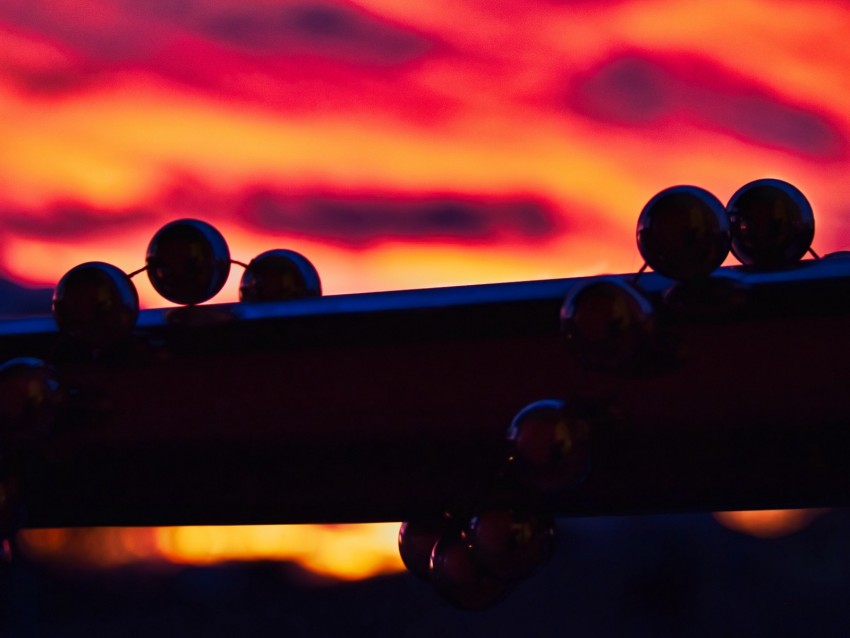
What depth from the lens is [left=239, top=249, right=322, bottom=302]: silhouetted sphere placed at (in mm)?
1938

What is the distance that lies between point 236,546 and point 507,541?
1.84 meters

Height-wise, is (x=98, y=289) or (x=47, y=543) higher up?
(x=98, y=289)

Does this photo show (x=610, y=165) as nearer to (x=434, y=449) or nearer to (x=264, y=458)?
(x=434, y=449)

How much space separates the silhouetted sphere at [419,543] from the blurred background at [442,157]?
784mm

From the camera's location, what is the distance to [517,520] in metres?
1.42

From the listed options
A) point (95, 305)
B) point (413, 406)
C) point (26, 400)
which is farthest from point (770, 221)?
point (26, 400)

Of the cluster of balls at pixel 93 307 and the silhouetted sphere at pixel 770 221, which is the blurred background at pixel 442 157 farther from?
the cluster of balls at pixel 93 307

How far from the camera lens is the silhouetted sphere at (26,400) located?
1.50 m

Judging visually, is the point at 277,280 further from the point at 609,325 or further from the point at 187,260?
the point at 609,325

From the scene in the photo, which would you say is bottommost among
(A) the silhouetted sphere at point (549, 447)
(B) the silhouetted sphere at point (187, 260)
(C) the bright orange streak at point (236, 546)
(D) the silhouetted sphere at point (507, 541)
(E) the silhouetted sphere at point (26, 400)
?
(C) the bright orange streak at point (236, 546)

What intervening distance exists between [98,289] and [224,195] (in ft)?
3.18

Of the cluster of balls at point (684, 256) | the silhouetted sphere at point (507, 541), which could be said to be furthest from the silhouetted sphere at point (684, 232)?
the silhouetted sphere at point (507, 541)

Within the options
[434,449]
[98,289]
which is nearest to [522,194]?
[434,449]

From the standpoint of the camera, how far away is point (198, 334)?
1.93 meters
